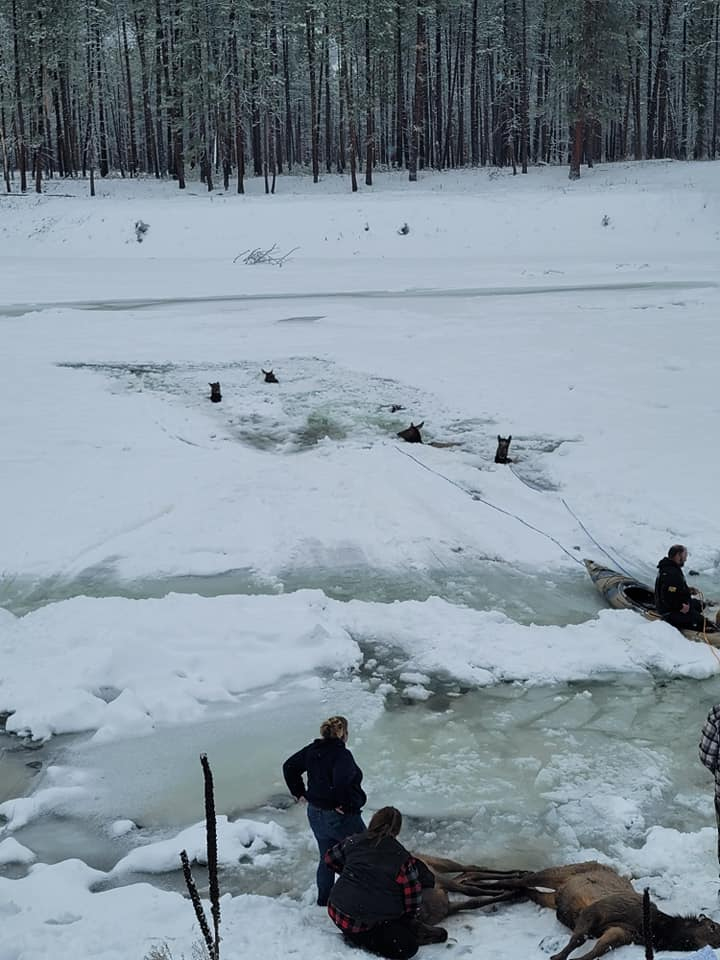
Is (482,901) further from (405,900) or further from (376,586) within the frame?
(376,586)

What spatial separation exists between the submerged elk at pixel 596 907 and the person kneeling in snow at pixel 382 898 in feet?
2.31

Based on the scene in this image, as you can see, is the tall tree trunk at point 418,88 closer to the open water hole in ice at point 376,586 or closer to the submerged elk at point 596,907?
the open water hole in ice at point 376,586

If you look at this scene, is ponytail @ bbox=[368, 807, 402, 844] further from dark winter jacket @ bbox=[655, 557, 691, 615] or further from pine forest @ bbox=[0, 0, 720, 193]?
pine forest @ bbox=[0, 0, 720, 193]

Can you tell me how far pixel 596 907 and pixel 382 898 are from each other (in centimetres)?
112

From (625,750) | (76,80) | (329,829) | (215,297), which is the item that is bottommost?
(625,750)

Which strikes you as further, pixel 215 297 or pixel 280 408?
pixel 215 297

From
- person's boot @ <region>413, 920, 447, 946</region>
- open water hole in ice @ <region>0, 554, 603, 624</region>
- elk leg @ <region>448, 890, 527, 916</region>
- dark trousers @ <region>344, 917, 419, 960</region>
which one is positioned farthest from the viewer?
open water hole in ice @ <region>0, 554, 603, 624</region>

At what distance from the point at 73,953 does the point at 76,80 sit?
52709mm

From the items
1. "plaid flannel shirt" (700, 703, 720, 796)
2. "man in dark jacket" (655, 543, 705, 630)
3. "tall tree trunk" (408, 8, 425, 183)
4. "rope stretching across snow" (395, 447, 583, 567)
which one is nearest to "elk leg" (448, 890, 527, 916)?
"plaid flannel shirt" (700, 703, 720, 796)

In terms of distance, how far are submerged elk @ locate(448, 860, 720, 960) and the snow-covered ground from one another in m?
0.20

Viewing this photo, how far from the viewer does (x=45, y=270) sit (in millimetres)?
32531

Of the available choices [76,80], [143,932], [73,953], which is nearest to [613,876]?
[143,932]

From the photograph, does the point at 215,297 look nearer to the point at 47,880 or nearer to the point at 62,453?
the point at 62,453

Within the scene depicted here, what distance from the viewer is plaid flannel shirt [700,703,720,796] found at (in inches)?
232
